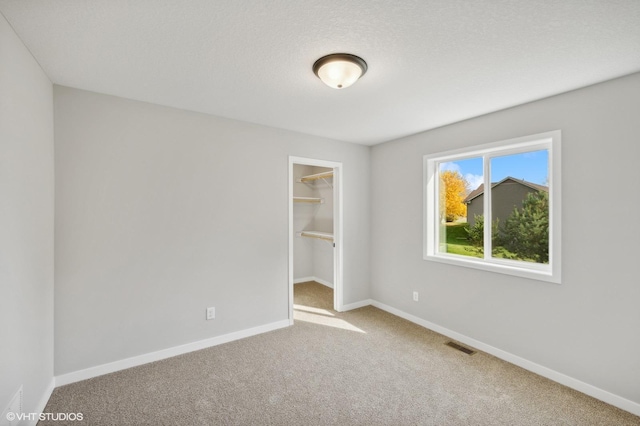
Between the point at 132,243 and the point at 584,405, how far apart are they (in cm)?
389

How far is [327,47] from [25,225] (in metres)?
2.18

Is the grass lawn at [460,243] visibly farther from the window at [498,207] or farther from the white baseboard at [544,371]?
the white baseboard at [544,371]

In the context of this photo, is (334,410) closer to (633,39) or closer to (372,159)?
(633,39)

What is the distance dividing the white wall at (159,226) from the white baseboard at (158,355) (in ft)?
0.16

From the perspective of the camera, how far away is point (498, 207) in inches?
120

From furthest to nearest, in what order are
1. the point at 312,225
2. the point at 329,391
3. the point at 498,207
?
the point at 312,225 < the point at 498,207 < the point at 329,391

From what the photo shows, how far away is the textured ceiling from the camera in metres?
1.46

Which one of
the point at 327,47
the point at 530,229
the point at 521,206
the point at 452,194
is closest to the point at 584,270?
the point at 530,229

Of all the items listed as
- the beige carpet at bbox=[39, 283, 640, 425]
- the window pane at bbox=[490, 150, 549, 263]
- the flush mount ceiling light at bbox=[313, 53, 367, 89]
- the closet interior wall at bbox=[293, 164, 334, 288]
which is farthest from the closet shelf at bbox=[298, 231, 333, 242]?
the flush mount ceiling light at bbox=[313, 53, 367, 89]

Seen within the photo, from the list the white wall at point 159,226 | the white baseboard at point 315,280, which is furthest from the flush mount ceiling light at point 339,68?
the white baseboard at point 315,280

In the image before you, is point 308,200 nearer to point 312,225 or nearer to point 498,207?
point 312,225

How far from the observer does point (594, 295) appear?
227cm

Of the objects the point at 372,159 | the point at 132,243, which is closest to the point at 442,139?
the point at 372,159

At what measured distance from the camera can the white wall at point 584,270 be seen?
2111 millimetres
